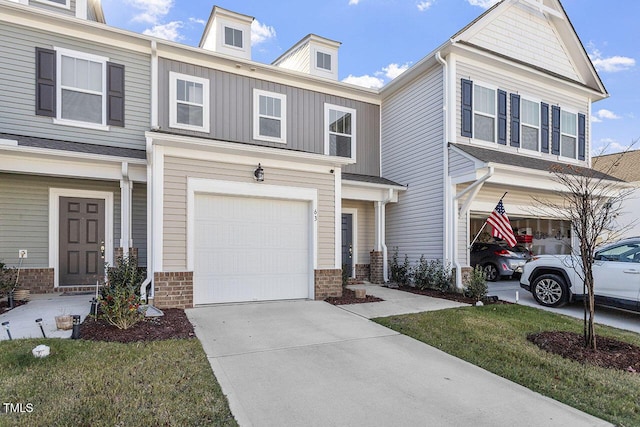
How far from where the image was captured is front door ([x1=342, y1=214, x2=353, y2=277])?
11.2m

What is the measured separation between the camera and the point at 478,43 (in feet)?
33.0

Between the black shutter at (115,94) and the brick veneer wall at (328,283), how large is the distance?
232 inches

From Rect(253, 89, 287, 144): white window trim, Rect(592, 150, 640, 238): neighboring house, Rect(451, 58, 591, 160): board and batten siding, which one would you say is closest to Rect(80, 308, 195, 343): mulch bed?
Rect(253, 89, 287, 144): white window trim

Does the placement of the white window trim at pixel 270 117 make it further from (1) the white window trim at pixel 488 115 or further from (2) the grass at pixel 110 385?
(2) the grass at pixel 110 385

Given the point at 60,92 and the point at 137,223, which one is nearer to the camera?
the point at 60,92

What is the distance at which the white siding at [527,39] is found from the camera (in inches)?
409

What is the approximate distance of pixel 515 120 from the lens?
1070 cm

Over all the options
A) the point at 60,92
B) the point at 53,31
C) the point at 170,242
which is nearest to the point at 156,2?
the point at 53,31

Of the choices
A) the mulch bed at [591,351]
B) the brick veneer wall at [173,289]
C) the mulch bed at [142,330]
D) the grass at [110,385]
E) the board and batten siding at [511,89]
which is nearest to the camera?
the grass at [110,385]

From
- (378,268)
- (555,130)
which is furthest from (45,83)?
(555,130)

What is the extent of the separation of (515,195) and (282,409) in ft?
33.5

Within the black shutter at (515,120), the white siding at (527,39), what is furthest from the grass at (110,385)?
the white siding at (527,39)

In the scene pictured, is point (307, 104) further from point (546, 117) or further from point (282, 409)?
point (282, 409)

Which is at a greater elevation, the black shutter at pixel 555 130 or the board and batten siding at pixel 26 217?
the black shutter at pixel 555 130
